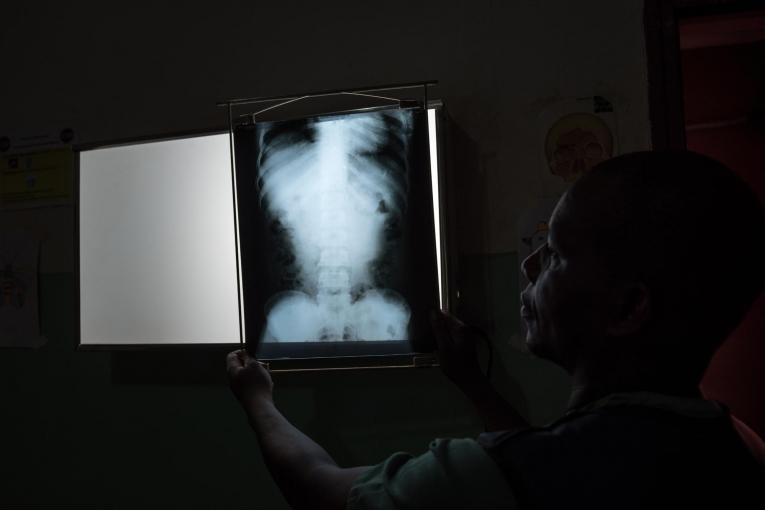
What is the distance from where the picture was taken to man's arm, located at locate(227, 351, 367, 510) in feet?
2.34

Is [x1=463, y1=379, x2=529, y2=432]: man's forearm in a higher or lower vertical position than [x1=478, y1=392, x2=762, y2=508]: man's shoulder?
lower

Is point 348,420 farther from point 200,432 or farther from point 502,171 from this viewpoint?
point 502,171

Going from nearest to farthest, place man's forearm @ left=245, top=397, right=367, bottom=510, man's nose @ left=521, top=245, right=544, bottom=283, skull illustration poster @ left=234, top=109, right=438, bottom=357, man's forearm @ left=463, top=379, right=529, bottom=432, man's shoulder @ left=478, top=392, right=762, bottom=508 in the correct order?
man's shoulder @ left=478, top=392, right=762, bottom=508 < man's forearm @ left=245, top=397, right=367, bottom=510 < man's nose @ left=521, top=245, right=544, bottom=283 < man's forearm @ left=463, top=379, right=529, bottom=432 < skull illustration poster @ left=234, top=109, right=438, bottom=357

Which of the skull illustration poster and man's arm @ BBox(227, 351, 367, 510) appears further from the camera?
the skull illustration poster


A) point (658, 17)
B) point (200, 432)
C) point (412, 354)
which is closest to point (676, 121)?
point (658, 17)

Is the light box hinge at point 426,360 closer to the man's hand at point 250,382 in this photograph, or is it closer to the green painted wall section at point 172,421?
the green painted wall section at point 172,421

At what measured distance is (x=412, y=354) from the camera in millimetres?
1210

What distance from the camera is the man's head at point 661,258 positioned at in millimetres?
607

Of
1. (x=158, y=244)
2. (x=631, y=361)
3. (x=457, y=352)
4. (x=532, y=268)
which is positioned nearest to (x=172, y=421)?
(x=158, y=244)

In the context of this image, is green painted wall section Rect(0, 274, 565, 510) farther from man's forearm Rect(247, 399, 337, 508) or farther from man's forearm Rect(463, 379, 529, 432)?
man's forearm Rect(247, 399, 337, 508)

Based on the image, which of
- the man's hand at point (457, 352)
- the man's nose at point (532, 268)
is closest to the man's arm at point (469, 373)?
the man's hand at point (457, 352)

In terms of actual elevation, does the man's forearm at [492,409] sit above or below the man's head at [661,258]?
below

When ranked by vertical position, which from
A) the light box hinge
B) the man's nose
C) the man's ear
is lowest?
the light box hinge

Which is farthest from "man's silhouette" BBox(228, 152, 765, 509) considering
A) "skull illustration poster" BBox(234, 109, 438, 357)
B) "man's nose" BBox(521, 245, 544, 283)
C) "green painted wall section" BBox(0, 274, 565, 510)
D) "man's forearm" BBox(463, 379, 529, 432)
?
"green painted wall section" BBox(0, 274, 565, 510)
